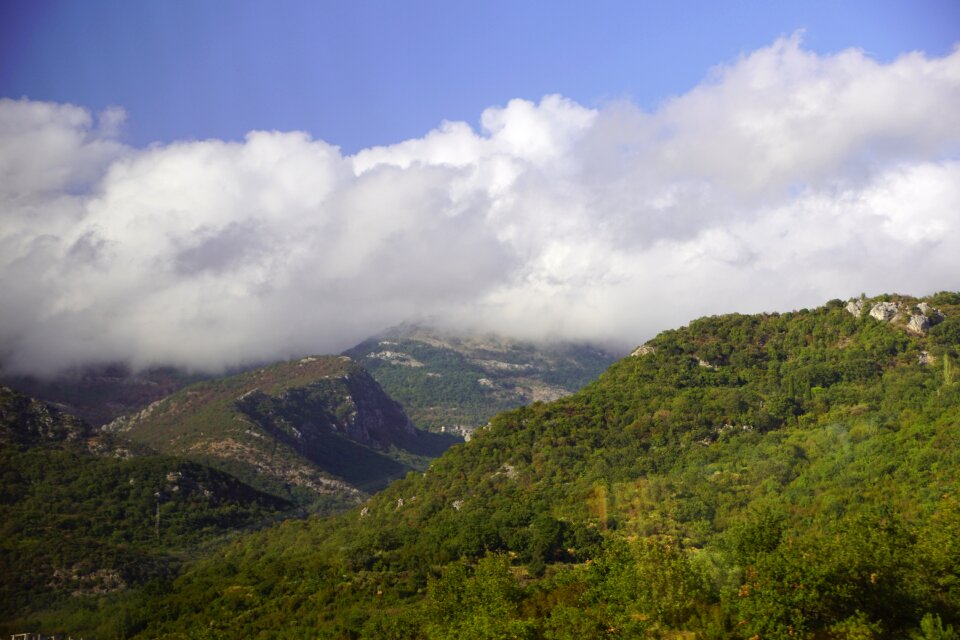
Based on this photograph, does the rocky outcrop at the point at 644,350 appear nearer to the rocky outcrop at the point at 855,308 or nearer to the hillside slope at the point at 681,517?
the hillside slope at the point at 681,517

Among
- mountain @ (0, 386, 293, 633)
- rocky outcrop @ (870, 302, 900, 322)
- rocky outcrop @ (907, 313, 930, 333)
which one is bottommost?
mountain @ (0, 386, 293, 633)

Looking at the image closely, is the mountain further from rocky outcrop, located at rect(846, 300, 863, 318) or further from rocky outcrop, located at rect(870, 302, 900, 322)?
rocky outcrop, located at rect(870, 302, 900, 322)

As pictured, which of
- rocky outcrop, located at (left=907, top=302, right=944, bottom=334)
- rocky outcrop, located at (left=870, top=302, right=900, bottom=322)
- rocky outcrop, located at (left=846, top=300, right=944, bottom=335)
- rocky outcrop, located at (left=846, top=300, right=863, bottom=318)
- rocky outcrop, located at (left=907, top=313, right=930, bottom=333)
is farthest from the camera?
rocky outcrop, located at (left=846, top=300, right=863, bottom=318)

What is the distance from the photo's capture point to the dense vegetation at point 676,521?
65125mm

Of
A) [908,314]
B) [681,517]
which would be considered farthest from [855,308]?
[681,517]

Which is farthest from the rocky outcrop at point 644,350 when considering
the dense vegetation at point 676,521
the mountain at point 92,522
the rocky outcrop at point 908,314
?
the mountain at point 92,522

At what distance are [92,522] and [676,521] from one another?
118443 mm

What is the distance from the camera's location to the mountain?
429ft

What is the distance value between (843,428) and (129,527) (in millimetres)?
143313

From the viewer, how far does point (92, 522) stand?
540ft

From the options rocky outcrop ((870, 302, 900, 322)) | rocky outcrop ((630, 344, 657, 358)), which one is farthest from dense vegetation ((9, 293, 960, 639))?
rocky outcrop ((870, 302, 900, 322))

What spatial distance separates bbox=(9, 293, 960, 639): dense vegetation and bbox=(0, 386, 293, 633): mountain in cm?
1219

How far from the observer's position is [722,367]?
179 meters

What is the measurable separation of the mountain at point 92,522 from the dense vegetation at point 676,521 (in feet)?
40.0
